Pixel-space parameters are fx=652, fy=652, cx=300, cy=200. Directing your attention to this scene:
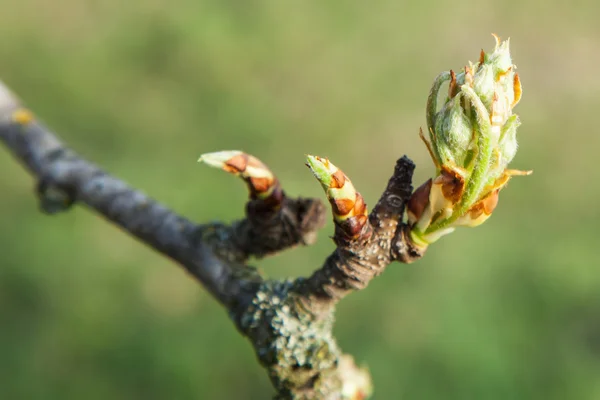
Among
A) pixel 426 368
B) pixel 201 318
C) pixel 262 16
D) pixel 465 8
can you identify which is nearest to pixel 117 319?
pixel 201 318

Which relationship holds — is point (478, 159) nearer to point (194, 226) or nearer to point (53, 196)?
point (194, 226)

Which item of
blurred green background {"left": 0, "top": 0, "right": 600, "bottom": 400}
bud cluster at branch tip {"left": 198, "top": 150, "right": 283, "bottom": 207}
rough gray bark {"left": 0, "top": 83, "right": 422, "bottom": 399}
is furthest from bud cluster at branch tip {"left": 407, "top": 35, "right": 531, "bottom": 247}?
blurred green background {"left": 0, "top": 0, "right": 600, "bottom": 400}

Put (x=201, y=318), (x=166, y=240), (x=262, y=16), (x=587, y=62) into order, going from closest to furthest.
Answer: (x=166, y=240), (x=201, y=318), (x=262, y=16), (x=587, y=62)

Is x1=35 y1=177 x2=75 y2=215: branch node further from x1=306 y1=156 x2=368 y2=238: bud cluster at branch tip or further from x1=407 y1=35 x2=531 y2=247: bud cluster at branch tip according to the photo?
x1=407 y1=35 x2=531 y2=247: bud cluster at branch tip

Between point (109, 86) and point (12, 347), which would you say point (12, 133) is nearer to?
point (12, 347)

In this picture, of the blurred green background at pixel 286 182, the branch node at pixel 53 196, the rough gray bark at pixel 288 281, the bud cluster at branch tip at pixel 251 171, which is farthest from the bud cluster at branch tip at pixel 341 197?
the blurred green background at pixel 286 182
